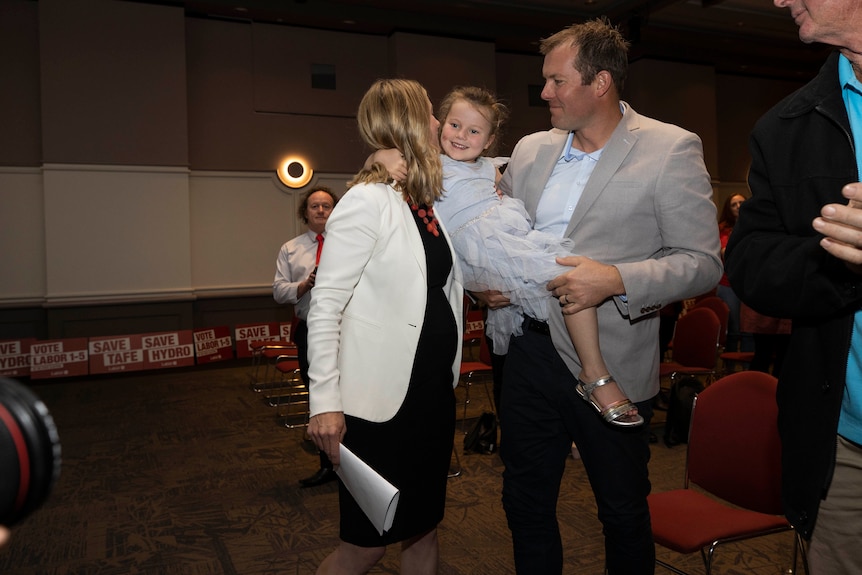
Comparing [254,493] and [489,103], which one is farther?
[254,493]

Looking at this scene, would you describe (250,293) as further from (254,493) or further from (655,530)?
(655,530)

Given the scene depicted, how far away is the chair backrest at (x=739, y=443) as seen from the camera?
224cm

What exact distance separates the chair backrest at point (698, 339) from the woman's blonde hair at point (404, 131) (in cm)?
344

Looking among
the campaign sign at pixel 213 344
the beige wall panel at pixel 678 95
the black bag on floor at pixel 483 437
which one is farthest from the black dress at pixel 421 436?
the beige wall panel at pixel 678 95

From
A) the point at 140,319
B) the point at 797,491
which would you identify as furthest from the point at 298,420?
the point at 797,491

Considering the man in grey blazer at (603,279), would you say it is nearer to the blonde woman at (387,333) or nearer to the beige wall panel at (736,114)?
Result: the blonde woman at (387,333)

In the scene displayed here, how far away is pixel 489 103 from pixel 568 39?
0.53 metres

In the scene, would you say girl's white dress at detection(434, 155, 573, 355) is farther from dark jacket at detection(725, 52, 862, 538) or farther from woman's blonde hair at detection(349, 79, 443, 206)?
dark jacket at detection(725, 52, 862, 538)

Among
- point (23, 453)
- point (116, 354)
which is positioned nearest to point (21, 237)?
point (116, 354)

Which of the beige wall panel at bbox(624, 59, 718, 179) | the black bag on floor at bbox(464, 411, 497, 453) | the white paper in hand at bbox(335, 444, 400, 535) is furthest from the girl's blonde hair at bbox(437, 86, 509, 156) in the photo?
the beige wall panel at bbox(624, 59, 718, 179)

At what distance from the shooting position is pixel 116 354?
791 cm

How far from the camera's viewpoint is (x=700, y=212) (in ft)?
6.42

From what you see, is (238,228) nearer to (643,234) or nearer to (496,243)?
(496,243)

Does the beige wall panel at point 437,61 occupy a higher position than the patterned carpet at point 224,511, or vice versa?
the beige wall panel at point 437,61
